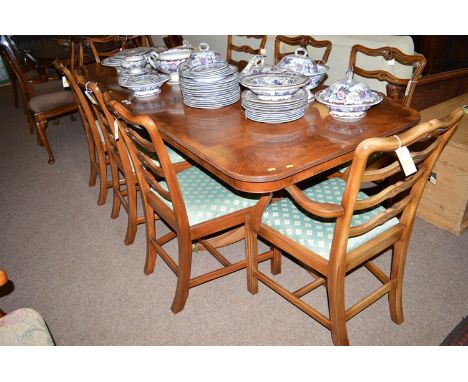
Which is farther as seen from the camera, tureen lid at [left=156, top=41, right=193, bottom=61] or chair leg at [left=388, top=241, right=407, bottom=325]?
tureen lid at [left=156, top=41, right=193, bottom=61]

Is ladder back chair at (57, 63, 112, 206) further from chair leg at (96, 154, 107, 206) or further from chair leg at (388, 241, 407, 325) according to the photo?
chair leg at (388, 241, 407, 325)

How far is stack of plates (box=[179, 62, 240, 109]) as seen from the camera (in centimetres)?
161

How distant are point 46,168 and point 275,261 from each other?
2.20m

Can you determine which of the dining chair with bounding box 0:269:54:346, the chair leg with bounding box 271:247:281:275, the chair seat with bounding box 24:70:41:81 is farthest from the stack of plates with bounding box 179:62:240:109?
the chair seat with bounding box 24:70:41:81

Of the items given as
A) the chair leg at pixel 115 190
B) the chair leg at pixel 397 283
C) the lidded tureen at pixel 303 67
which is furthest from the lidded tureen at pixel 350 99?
the chair leg at pixel 115 190

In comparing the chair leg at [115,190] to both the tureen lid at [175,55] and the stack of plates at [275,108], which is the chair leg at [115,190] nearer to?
the tureen lid at [175,55]

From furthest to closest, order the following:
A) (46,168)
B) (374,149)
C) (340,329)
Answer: (46,168) → (340,329) → (374,149)

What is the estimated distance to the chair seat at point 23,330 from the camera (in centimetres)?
105

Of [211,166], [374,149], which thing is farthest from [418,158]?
[211,166]

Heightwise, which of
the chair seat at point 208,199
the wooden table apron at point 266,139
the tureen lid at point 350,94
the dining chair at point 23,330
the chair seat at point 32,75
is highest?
the tureen lid at point 350,94

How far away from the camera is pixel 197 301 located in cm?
177

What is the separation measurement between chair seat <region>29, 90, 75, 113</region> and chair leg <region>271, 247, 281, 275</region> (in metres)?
2.30

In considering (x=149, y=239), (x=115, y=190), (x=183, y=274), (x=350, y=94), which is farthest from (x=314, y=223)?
(x=115, y=190)
